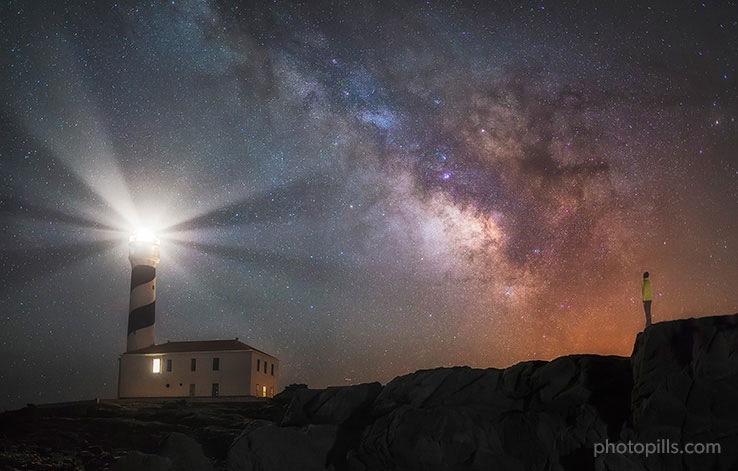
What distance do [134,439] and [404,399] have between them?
1442 cm

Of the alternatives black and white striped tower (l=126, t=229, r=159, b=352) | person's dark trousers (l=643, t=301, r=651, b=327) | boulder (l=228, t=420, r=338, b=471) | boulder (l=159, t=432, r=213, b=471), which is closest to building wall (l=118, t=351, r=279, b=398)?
black and white striped tower (l=126, t=229, r=159, b=352)

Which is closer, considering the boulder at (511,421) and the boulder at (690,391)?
the boulder at (690,391)

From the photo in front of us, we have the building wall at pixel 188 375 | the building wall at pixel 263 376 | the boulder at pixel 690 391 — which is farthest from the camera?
the building wall at pixel 263 376

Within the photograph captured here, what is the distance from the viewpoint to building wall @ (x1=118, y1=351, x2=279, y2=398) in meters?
49.8

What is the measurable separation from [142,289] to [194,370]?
941 centimetres

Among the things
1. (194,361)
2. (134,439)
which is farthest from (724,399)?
(194,361)

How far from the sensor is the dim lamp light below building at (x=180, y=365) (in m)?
49.8

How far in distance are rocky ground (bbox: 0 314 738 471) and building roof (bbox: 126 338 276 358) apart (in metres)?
21.0

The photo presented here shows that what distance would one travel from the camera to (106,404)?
1601 inches

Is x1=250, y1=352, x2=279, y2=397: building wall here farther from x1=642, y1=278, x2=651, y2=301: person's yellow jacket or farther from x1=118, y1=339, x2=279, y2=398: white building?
x1=642, y1=278, x2=651, y2=301: person's yellow jacket

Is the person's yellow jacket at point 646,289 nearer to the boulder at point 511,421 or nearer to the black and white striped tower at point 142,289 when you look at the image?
the boulder at point 511,421

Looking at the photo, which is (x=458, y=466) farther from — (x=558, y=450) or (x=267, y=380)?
(x=267, y=380)

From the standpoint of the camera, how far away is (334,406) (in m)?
25.5

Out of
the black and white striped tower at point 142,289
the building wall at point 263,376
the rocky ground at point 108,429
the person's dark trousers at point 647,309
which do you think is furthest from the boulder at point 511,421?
the black and white striped tower at point 142,289
